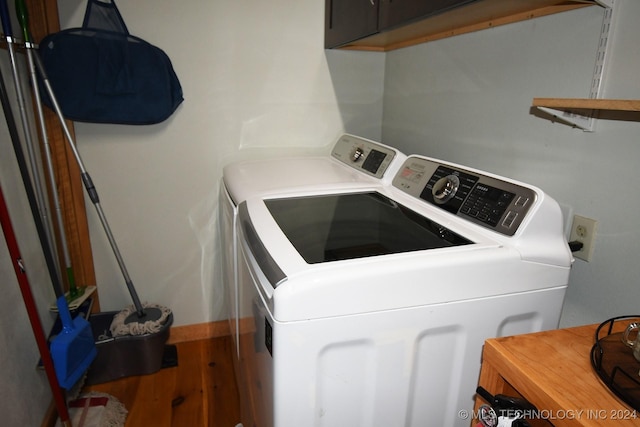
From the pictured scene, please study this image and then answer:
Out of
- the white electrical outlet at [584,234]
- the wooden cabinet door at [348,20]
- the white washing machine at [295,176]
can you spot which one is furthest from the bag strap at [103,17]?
the white electrical outlet at [584,234]

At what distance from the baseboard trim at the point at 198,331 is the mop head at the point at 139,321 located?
23 centimetres

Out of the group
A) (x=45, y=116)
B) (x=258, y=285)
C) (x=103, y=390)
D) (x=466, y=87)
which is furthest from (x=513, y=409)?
(x=45, y=116)

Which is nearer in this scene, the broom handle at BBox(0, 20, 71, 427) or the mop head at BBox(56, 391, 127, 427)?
the broom handle at BBox(0, 20, 71, 427)

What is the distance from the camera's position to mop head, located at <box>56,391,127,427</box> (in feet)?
5.42

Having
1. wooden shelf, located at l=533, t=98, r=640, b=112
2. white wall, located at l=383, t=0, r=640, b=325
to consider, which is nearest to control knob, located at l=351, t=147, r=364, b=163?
white wall, located at l=383, t=0, r=640, b=325

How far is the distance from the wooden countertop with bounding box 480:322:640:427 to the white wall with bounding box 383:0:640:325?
1.06ft

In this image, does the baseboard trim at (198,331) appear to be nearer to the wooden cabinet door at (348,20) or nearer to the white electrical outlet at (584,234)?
the wooden cabinet door at (348,20)

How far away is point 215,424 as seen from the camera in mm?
1685

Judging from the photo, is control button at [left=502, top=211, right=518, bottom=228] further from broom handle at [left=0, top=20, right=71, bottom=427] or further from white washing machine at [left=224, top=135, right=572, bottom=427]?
broom handle at [left=0, top=20, right=71, bottom=427]

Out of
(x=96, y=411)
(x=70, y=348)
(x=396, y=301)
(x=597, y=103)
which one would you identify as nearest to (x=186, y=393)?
(x=96, y=411)

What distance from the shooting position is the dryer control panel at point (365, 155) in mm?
1521

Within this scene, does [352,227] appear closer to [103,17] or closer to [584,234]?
[584,234]

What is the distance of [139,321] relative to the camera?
196cm

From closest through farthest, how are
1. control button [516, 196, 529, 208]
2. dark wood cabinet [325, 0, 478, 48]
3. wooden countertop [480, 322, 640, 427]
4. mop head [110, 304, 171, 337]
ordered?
wooden countertop [480, 322, 640, 427]
control button [516, 196, 529, 208]
dark wood cabinet [325, 0, 478, 48]
mop head [110, 304, 171, 337]
